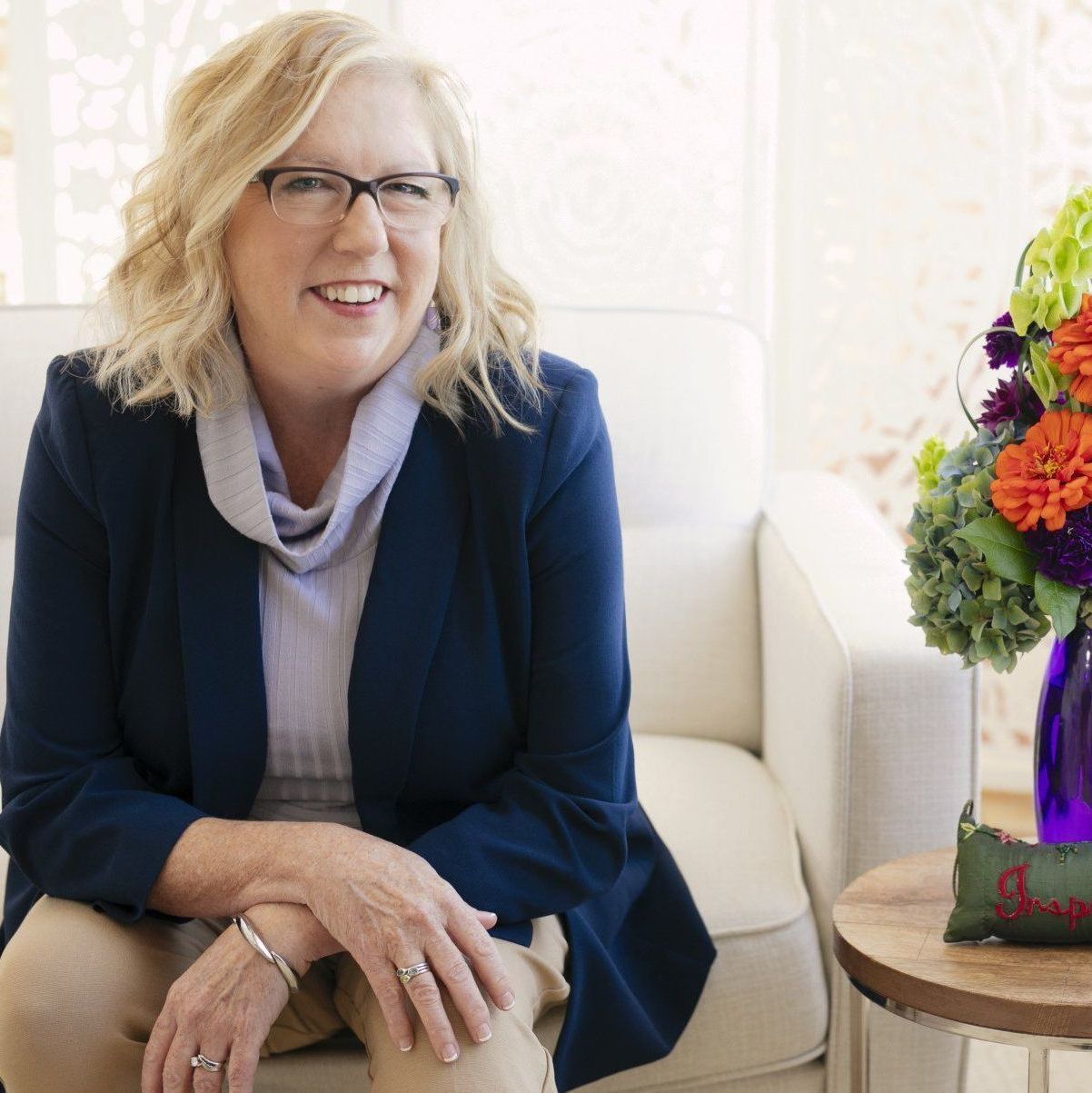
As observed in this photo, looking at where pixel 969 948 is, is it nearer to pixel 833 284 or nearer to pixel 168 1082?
pixel 168 1082

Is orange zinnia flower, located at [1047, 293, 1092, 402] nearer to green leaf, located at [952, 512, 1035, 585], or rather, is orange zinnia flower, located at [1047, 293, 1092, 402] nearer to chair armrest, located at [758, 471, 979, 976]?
green leaf, located at [952, 512, 1035, 585]

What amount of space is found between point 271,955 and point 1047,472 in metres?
0.75

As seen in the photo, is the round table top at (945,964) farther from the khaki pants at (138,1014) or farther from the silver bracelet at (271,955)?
the silver bracelet at (271,955)

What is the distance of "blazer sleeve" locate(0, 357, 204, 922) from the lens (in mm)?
1223

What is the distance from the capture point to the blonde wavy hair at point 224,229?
122 cm

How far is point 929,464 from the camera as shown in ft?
4.19

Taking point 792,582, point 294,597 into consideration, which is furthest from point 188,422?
point 792,582

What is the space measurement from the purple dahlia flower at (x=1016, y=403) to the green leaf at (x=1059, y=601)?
15 centimetres

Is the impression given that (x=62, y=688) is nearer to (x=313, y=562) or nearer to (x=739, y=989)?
(x=313, y=562)

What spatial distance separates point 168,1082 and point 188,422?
23.5 inches

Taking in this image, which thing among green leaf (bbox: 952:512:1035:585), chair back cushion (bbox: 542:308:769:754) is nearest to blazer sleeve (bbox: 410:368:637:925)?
green leaf (bbox: 952:512:1035:585)

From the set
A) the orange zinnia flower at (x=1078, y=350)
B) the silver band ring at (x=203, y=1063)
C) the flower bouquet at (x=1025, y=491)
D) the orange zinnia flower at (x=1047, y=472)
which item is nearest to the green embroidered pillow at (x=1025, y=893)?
the flower bouquet at (x=1025, y=491)

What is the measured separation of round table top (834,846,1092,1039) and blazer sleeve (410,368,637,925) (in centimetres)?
24

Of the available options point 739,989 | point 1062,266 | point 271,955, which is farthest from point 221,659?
point 1062,266
